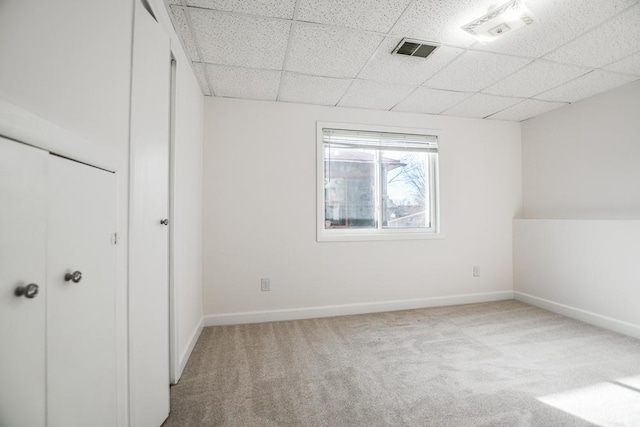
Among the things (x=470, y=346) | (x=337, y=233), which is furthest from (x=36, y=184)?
(x=470, y=346)

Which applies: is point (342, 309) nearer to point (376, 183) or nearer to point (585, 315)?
point (376, 183)

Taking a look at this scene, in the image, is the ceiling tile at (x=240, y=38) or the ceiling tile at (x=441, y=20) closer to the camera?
the ceiling tile at (x=441, y=20)

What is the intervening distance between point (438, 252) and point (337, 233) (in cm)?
129

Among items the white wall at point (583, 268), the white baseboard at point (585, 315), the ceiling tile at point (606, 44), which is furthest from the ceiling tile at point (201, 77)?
the white baseboard at point (585, 315)

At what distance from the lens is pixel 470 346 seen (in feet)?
7.17

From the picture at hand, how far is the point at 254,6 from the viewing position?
60.2 inches

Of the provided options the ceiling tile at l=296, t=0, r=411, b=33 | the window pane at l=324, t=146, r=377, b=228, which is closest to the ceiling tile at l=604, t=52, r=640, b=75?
the ceiling tile at l=296, t=0, r=411, b=33

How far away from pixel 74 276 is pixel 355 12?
1.88 m

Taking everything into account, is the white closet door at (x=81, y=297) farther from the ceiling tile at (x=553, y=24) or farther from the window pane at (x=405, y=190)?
the window pane at (x=405, y=190)

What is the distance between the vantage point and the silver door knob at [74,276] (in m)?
0.77

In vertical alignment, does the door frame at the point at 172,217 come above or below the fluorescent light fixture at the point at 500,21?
below

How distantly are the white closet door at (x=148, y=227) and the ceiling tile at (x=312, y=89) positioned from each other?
44.8 inches

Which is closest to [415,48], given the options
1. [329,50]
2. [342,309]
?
[329,50]

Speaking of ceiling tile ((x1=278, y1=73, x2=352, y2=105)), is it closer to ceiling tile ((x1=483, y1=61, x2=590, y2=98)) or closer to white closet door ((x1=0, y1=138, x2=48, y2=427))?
ceiling tile ((x1=483, y1=61, x2=590, y2=98))
